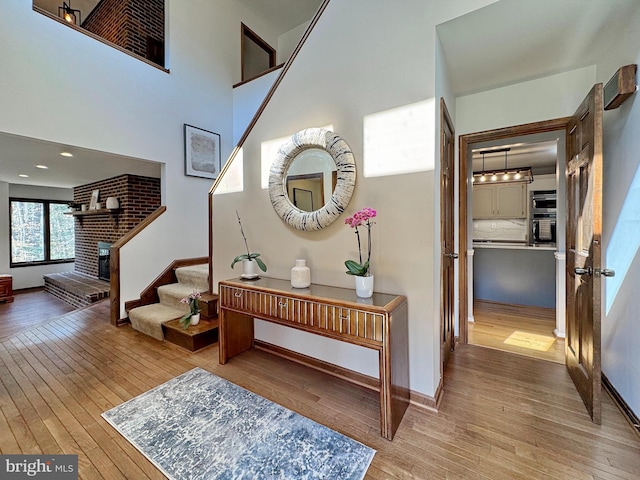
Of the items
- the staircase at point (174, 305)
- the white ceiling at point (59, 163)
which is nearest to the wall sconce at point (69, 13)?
the white ceiling at point (59, 163)

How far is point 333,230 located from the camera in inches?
90.5

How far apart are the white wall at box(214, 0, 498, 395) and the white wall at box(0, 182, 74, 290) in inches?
289

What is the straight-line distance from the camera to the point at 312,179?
7.74 feet

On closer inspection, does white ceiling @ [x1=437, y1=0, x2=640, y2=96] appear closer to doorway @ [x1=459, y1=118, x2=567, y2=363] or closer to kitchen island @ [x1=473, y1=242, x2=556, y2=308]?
doorway @ [x1=459, y1=118, x2=567, y2=363]

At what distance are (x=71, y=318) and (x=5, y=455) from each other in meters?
2.81

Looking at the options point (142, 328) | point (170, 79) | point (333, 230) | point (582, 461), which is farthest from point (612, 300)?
point (170, 79)

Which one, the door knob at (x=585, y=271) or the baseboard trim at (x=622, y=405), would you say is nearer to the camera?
the baseboard trim at (x=622, y=405)

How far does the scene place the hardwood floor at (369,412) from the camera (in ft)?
4.85

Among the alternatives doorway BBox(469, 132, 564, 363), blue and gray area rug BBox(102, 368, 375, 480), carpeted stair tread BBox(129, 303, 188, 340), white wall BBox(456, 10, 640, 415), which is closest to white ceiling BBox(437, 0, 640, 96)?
white wall BBox(456, 10, 640, 415)

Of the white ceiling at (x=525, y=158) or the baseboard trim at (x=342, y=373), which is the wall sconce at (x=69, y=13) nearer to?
the baseboard trim at (x=342, y=373)

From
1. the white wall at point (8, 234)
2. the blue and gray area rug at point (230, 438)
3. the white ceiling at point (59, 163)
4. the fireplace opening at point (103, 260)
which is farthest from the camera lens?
the white wall at point (8, 234)

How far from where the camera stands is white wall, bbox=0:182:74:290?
609 cm

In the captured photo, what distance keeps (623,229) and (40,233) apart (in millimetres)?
10264

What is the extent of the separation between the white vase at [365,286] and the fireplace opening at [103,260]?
548 centimetres
